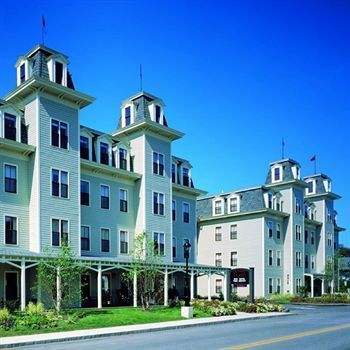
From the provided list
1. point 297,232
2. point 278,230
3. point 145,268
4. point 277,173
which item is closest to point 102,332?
point 145,268

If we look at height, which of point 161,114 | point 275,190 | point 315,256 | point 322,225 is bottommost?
point 315,256

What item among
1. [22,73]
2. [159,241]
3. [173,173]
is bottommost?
[159,241]

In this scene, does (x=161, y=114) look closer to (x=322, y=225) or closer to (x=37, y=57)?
(x=37, y=57)

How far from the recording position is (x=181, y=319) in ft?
83.2

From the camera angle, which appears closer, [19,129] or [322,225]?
[19,129]

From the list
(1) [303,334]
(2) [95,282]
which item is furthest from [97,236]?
(1) [303,334]

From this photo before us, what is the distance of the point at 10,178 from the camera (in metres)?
28.6

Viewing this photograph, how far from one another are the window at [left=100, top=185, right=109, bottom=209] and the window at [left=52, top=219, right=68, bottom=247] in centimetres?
500

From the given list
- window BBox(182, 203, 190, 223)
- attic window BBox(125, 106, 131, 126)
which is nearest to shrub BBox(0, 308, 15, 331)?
attic window BBox(125, 106, 131, 126)

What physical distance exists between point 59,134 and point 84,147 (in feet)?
11.1

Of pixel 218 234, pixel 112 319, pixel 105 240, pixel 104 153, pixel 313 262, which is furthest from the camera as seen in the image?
pixel 313 262

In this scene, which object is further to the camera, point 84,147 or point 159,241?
point 159,241

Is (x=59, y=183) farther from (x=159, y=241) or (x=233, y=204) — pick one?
(x=233, y=204)

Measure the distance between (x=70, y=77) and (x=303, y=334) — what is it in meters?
22.2
